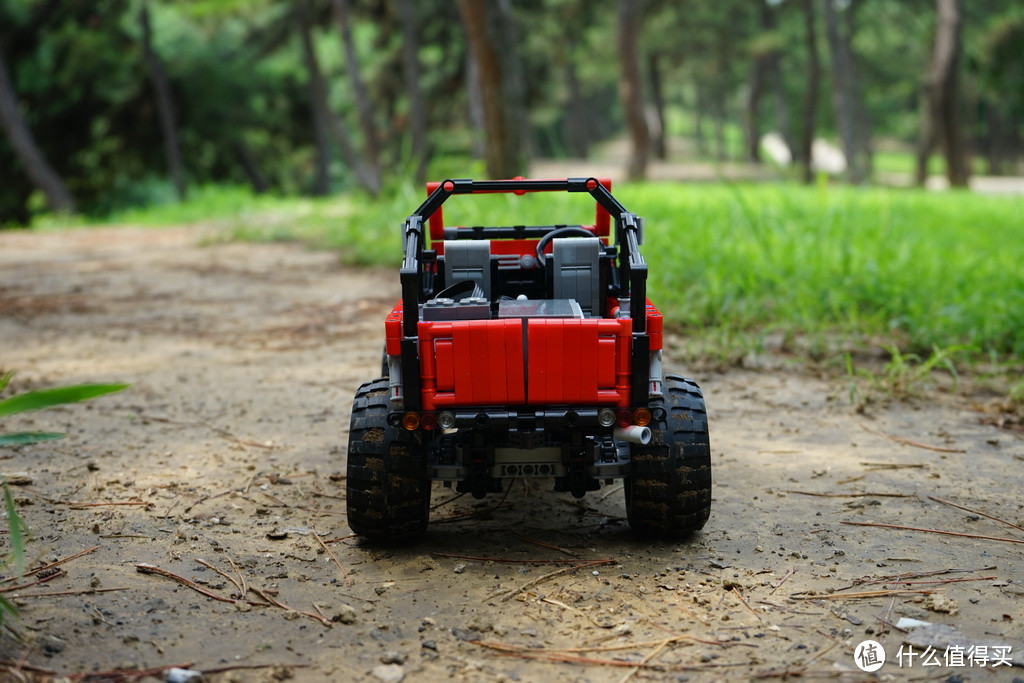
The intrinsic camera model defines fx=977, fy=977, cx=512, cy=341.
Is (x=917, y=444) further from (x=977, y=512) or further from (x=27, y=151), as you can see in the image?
(x=27, y=151)

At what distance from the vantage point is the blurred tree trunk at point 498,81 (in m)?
14.3

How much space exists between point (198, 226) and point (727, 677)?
17593 mm

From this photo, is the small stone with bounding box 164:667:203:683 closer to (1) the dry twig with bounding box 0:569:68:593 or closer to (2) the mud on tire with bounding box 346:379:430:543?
(1) the dry twig with bounding box 0:569:68:593

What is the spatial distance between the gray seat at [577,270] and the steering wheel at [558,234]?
189 millimetres

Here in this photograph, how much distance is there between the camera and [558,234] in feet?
14.6

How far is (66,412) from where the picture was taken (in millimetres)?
5609

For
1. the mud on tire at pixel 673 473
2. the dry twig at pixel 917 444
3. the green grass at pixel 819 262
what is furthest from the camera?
the green grass at pixel 819 262

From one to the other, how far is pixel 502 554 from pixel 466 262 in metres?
1.32

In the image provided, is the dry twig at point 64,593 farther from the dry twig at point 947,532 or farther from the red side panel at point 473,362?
the dry twig at point 947,532

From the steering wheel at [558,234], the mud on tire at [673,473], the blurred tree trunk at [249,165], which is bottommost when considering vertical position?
the mud on tire at [673,473]

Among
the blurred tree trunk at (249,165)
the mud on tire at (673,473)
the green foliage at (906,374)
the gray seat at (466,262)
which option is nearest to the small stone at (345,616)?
the mud on tire at (673,473)

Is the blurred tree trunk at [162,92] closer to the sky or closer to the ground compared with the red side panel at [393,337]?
closer to the sky

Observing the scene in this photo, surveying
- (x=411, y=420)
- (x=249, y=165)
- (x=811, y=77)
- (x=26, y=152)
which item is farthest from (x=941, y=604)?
(x=249, y=165)

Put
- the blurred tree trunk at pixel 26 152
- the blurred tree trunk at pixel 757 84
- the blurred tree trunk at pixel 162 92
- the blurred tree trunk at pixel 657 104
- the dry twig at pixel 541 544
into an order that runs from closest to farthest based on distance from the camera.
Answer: the dry twig at pixel 541 544
the blurred tree trunk at pixel 26 152
the blurred tree trunk at pixel 162 92
the blurred tree trunk at pixel 757 84
the blurred tree trunk at pixel 657 104
